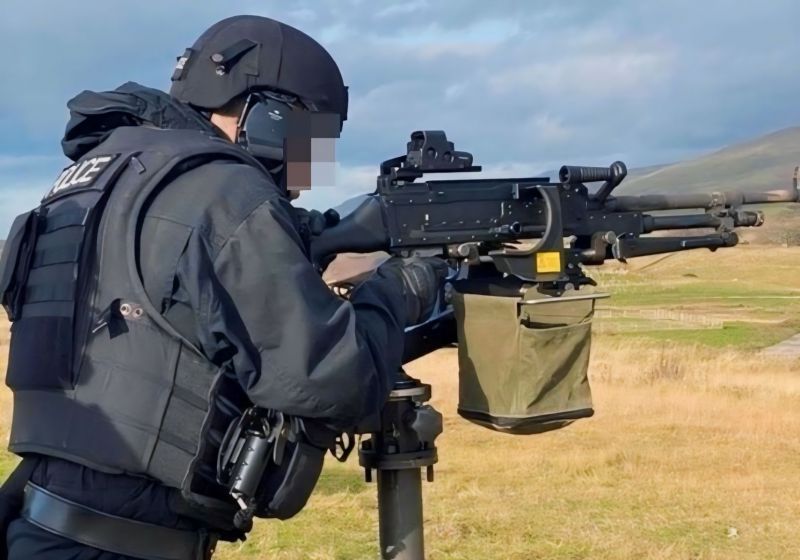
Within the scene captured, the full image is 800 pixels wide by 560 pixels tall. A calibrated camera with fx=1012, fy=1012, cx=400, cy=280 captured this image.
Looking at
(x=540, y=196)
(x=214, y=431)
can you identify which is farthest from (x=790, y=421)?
(x=214, y=431)

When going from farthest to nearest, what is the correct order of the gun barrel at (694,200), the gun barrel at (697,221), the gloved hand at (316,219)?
the gun barrel at (697,221) → the gun barrel at (694,200) → the gloved hand at (316,219)

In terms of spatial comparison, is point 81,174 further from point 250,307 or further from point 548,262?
point 548,262

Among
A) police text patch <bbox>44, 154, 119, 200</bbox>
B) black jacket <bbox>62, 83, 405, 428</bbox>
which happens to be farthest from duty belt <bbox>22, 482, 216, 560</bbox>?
police text patch <bbox>44, 154, 119, 200</bbox>

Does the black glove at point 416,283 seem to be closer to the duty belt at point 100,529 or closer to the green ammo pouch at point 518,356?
the green ammo pouch at point 518,356

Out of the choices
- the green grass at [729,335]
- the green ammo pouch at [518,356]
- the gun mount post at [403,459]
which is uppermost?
the green ammo pouch at [518,356]

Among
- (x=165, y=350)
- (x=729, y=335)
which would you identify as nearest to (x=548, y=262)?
(x=165, y=350)

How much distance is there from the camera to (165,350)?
253 cm

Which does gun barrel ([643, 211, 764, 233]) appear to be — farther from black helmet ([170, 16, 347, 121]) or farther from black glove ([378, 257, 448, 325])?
black helmet ([170, 16, 347, 121])

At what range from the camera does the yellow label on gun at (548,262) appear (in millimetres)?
3834

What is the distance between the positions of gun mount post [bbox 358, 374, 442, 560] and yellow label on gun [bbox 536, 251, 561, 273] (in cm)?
67

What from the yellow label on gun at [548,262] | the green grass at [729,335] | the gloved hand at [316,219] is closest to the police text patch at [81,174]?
the gloved hand at [316,219]

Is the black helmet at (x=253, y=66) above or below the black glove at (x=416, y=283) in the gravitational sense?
above

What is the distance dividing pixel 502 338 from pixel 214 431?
131 centimetres

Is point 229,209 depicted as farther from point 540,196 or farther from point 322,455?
point 540,196
